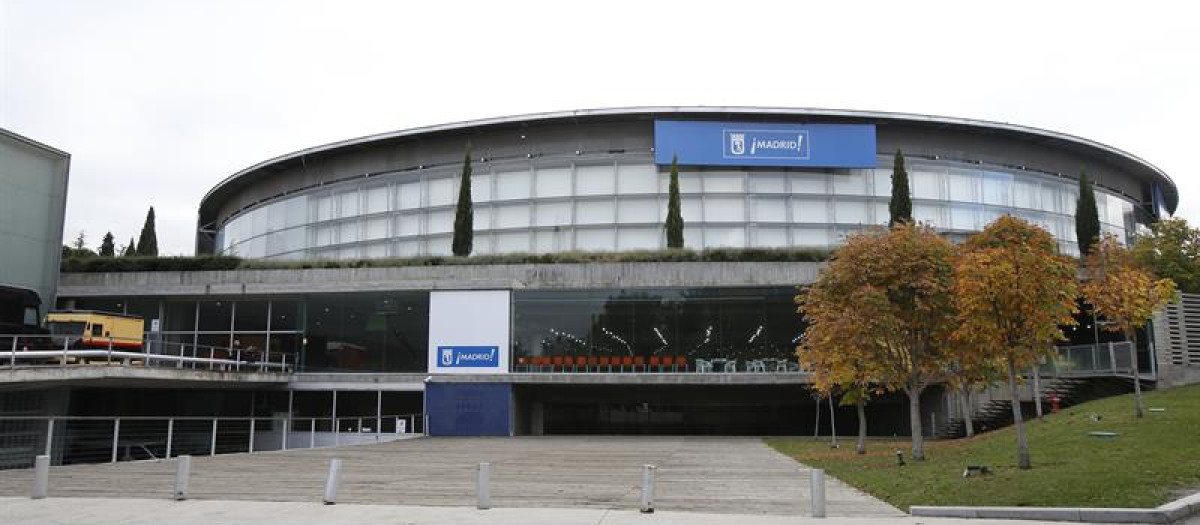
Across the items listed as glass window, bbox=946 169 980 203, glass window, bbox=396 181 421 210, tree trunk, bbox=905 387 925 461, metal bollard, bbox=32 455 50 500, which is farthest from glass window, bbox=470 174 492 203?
metal bollard, bbox=32 455 50 500

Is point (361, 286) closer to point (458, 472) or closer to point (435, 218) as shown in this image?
point (435, 218)

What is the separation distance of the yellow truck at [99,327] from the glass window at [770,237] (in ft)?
87.1

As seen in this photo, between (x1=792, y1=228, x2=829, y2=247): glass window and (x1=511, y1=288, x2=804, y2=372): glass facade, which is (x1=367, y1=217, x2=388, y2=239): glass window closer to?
(x1=511, y1=288, x2=804, y2=372): glass facade

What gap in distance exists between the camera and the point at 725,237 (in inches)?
1757

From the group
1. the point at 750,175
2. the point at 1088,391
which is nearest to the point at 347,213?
the point at 750,175

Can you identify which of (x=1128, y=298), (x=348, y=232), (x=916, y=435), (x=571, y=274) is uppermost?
(x=348, y=232)

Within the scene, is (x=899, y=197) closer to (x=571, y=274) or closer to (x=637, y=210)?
(x=637, y=210)

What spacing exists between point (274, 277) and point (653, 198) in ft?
58.0

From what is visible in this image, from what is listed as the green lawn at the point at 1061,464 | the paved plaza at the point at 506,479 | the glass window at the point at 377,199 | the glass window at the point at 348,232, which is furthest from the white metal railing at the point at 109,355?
the green lawn at the point at 1061,464

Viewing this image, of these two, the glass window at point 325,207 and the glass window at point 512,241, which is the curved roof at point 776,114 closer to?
the glass window at point 325,207

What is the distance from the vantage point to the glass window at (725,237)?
44.4m

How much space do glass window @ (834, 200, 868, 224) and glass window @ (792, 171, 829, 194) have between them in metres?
1.02

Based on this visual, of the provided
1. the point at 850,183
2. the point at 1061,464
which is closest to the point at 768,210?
the point at 850,183

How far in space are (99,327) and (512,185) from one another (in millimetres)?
20993
